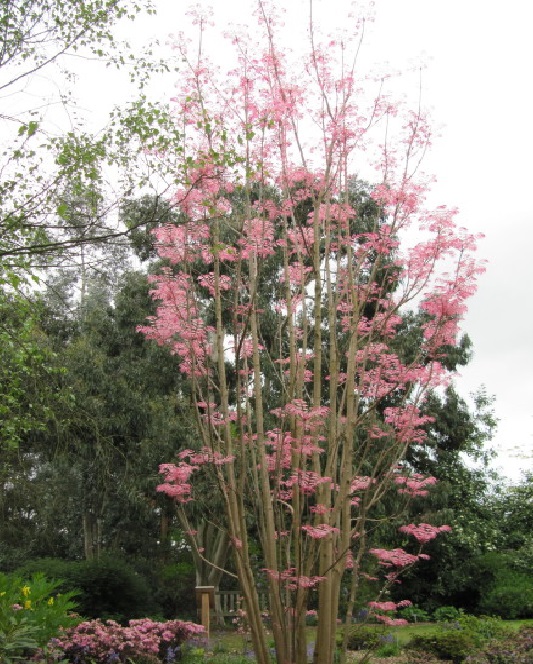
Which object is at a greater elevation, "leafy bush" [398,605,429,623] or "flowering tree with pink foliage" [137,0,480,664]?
"flowering tree with pink foliage" [137,0,480,664]

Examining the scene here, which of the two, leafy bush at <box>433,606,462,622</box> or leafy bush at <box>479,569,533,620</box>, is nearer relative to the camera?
leafy bush at <box>433,606,462,622</box>

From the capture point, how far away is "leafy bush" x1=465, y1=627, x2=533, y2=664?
22.4 ft

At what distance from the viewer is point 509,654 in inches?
274

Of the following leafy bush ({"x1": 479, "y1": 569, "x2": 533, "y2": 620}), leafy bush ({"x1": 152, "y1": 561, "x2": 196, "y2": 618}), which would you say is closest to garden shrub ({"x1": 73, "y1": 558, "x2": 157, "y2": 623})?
leafy bush ({"x1": 152, "y1": 561, "x2": 196, "y2": 618})

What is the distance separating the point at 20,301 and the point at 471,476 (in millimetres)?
13517

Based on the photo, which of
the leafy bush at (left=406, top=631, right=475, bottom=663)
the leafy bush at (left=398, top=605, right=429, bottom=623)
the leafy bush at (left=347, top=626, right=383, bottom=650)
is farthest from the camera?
the leafy bush at (left=398, top=605, right=429, bottom=623)

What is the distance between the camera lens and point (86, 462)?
48.0 ft

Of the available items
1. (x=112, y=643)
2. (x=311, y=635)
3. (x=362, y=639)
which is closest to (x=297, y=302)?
(x=112, y=643)

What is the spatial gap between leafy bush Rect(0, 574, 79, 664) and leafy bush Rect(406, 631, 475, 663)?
15.1 feet

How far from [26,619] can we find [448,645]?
5.98 metres

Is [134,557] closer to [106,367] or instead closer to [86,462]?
[86,462]

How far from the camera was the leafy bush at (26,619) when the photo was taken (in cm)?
408

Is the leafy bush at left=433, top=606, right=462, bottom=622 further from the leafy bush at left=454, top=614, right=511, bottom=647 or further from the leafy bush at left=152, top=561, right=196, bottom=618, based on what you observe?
the leafy bush at left=152, top=561, right=196, bottom=618

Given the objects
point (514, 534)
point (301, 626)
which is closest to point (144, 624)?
point (301, 626)
